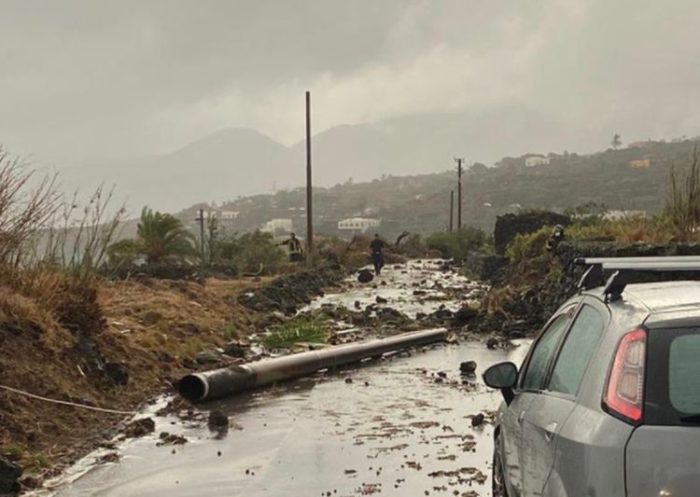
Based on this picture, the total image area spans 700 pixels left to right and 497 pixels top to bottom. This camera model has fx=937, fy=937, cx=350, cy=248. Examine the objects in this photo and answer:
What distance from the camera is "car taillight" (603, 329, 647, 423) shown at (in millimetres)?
3271

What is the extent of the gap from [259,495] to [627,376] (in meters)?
4.82

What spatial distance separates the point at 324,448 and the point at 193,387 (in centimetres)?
299

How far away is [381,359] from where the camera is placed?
1623cm

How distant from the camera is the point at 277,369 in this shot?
43.4 feet

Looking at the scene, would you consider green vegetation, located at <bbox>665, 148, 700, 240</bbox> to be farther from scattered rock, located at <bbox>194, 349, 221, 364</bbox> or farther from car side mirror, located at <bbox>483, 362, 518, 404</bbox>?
car side mirror, located at <bbox>483, 362, 518, 404</bbox>

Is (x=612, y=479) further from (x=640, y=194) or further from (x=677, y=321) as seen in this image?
(x=640, y=194)

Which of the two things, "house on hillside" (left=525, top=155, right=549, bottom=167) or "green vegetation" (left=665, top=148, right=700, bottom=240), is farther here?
"house on hillside" (left=525, top=155, right=549, bottom=167)

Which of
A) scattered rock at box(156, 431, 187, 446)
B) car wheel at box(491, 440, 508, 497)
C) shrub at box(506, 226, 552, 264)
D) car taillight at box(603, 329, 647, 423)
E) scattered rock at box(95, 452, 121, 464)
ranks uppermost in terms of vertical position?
car taillight at box(603, 329, 647, 423)

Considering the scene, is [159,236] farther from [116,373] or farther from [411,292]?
[116,373]

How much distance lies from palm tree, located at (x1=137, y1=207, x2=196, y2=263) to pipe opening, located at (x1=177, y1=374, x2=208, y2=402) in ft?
79.1

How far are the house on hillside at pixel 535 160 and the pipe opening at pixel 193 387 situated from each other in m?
162

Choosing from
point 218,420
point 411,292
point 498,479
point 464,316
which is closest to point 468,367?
point 218,420

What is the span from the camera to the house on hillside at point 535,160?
567ft

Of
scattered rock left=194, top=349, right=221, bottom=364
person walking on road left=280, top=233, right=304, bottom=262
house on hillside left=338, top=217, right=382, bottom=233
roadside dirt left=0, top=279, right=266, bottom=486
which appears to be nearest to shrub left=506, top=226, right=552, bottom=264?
roadside dirt left=0, top=279, right=266, bottom=486
